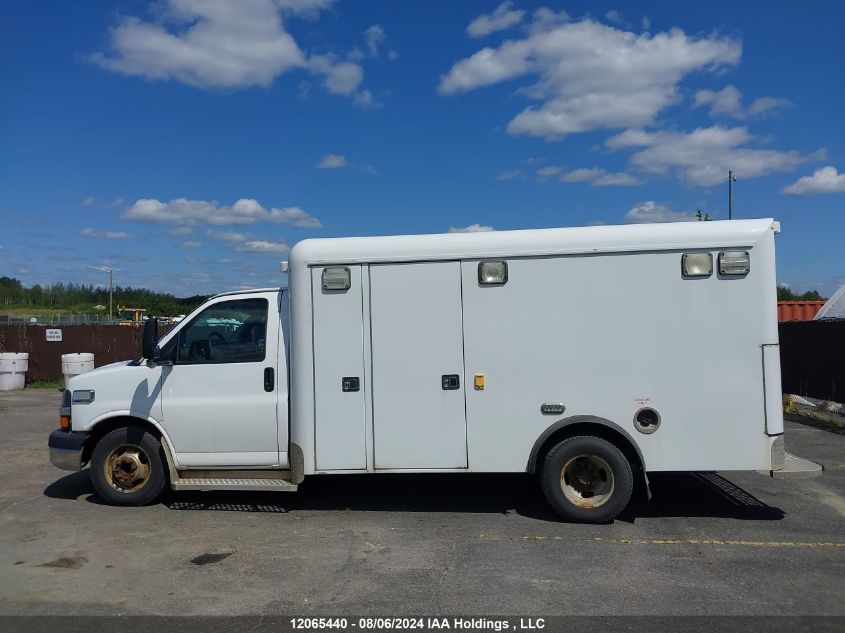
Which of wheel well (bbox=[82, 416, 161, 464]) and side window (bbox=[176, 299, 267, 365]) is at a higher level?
side window (bbox=[176, 299, 267, 365])

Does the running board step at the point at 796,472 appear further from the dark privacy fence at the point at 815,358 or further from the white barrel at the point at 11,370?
the white barrel at the point at 11,370

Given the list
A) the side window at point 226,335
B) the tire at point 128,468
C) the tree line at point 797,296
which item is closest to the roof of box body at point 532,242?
the side window at point 226,335

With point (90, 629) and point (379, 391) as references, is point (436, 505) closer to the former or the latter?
point (379, 391)

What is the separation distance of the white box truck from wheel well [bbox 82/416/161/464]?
0.63 meters

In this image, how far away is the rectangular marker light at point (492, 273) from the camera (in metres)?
6.45

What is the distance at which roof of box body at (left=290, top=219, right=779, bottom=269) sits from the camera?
20.5ft

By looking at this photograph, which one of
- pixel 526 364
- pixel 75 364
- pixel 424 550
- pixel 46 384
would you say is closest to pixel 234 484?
pixel 424 550

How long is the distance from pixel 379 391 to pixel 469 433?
938 mm

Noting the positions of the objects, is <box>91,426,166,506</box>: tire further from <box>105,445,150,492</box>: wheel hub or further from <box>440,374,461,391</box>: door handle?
<box>440,374,461,391</box>: door handle

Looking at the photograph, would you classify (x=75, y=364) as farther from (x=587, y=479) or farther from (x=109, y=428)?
(x=587, y=479)

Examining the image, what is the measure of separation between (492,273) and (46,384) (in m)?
18.0

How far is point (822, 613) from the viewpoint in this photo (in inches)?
179

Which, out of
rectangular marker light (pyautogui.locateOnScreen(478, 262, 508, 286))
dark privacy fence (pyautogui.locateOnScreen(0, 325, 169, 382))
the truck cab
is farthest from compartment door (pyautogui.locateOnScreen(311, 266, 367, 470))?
dark privacy fence (pyautogui.locateOnScreen(0, 325, 169, 382))

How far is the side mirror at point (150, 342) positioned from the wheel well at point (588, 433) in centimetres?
388
